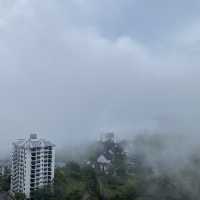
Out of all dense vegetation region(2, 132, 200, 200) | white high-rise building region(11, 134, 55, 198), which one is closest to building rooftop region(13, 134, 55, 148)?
white high-rise building region(11, 134, 55, 198)

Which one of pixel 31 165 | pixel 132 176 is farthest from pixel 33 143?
pixel 132 176

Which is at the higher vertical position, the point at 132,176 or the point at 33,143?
the point at 33,143

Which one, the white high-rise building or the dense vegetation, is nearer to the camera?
the dense vegetation

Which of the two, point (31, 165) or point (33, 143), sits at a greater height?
point (33, 143)

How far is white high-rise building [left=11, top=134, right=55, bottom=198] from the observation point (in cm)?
1644

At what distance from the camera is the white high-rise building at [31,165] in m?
16.4

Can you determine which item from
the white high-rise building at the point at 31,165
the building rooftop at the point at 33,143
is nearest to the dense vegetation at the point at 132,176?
the white high-rise building at the point at 31,165

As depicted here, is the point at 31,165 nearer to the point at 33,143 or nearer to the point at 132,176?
the point at 33,143

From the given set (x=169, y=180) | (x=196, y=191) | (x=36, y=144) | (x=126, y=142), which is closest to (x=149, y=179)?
(x=169, y=180)

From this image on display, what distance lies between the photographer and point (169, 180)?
620 inches

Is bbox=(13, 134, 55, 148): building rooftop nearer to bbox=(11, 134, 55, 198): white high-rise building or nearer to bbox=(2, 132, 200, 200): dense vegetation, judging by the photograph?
bbox=(11, 134, 55, 198): white high-rise building

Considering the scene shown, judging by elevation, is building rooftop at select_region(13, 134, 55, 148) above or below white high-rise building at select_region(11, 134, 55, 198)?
above

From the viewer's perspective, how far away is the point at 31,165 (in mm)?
16672

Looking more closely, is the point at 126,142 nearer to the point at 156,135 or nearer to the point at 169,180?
the point at 156,135
